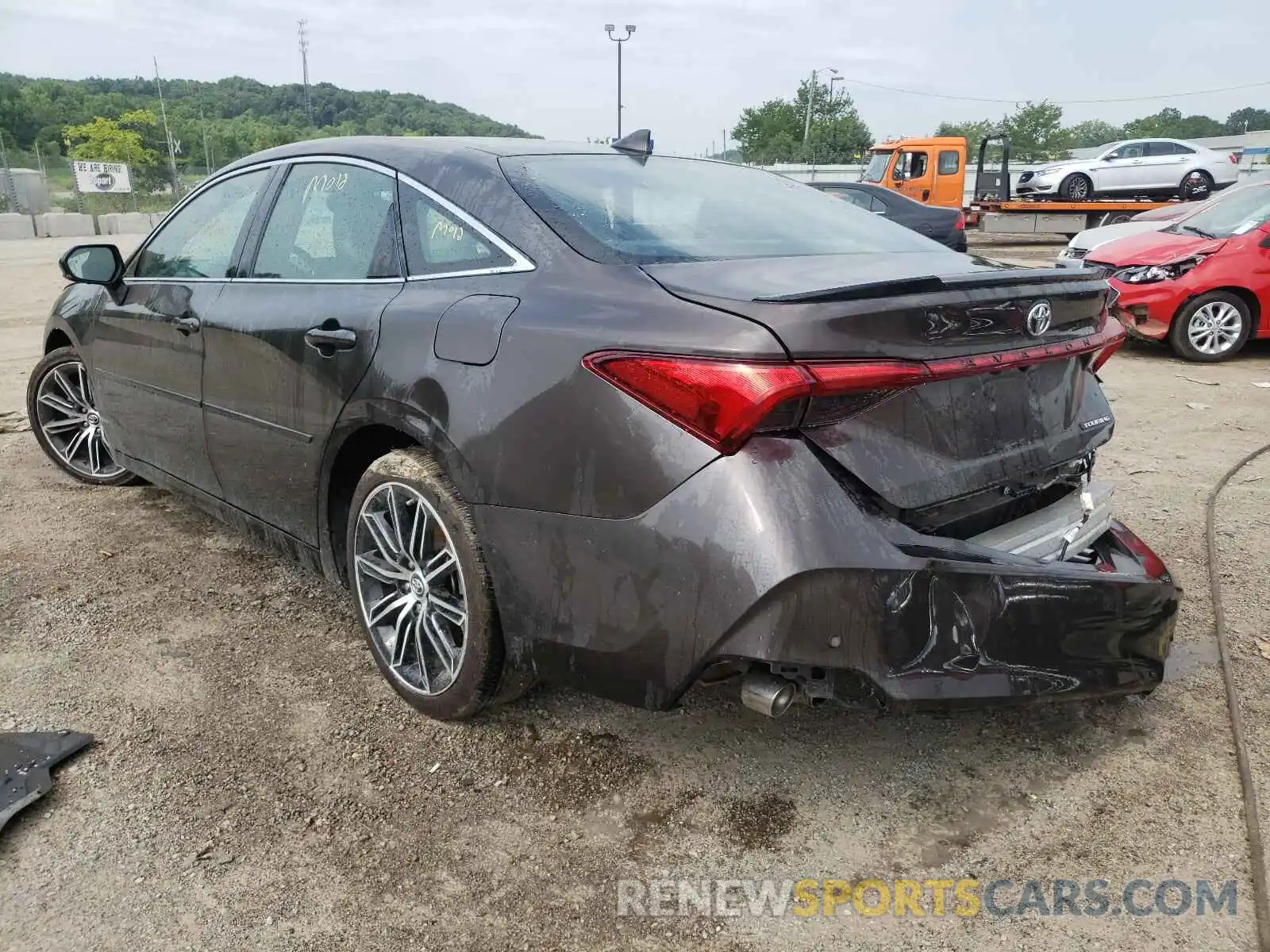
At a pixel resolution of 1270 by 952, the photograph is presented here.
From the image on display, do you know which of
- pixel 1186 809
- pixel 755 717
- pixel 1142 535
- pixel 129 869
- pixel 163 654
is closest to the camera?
pixel 129 869

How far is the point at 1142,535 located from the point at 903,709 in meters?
2.68

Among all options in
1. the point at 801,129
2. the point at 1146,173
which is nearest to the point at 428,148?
the point at 1146,173

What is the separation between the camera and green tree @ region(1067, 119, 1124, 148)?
3575 inches

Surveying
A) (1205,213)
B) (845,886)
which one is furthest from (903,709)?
(1205,213)

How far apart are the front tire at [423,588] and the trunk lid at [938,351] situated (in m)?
0.82

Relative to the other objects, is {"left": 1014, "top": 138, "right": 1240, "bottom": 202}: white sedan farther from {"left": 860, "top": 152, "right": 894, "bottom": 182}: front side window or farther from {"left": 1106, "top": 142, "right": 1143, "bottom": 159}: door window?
{"left": 860, "top": 152, "right": 894, "bottom": 182}: front side window

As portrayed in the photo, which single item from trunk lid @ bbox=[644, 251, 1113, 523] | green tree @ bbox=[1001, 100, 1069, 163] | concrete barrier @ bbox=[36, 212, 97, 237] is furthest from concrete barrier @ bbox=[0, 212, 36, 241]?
green tree @ bbox=[1001, 100, 1069, 163]

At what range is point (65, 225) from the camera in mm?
29375

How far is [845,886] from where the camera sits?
2.04m

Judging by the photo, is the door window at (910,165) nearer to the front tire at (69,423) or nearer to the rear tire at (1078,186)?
the rear tire at (1078,186)

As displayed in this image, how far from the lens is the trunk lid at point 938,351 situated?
6.23 feet

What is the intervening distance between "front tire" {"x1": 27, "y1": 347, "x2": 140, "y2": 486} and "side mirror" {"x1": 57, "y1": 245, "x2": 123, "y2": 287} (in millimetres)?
761

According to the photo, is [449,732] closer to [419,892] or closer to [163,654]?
[419,892]

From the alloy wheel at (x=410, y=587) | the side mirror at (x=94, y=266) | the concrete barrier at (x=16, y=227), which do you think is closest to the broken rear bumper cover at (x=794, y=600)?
the alloy wheel at (x=410, y=587)
